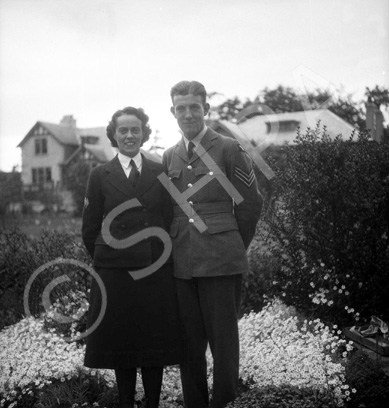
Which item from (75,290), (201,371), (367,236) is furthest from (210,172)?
(75,290)

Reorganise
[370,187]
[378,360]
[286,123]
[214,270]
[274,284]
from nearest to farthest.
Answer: [214,270], [378,360], [370,187], [274,284], [286,123]

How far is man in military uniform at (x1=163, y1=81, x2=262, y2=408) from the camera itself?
381 cm

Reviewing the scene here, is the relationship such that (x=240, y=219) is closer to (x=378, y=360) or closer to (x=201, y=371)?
(x=201, y=371)

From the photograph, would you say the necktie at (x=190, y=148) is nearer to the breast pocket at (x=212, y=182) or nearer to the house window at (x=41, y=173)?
the breast pocket at (x=212, y=182)

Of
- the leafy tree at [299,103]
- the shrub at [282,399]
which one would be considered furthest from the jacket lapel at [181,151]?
the leafy tree at [299,103]

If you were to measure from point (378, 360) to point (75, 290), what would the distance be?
3.18 metres

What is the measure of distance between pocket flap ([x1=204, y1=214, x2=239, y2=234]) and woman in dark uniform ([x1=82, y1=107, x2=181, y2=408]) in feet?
1.07

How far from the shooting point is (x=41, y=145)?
4528cm

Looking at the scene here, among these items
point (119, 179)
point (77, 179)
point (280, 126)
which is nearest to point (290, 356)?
point (119, 179)

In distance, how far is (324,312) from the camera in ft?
17.9

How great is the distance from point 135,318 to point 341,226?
96.8 inches

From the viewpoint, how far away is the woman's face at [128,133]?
154 inches

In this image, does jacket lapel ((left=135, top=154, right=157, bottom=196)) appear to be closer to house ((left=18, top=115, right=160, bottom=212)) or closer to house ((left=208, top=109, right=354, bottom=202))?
house ((left=208, top=109, right=354, bottom=202))

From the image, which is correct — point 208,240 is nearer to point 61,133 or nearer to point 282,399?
point 282,399
